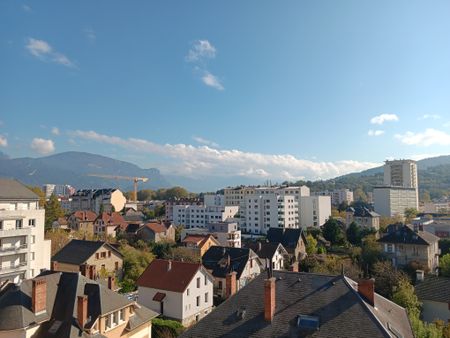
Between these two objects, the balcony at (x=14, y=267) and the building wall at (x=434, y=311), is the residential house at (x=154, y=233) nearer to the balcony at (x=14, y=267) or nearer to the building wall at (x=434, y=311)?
the balcony at (x=14, y=267)

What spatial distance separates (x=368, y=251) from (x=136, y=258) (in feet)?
120

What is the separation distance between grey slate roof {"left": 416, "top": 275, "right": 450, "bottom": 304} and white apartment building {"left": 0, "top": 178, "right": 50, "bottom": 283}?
44922mm

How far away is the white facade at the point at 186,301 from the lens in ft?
116

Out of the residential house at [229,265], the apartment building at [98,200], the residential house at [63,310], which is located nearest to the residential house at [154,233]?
the residential house at [229,265]

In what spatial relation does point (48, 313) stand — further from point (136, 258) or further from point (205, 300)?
point (136, 258)

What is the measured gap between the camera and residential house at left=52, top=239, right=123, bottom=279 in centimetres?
4744

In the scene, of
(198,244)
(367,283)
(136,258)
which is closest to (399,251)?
(198,244)

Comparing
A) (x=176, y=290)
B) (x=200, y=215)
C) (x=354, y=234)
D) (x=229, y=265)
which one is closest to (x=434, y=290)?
(x=229, y=265)

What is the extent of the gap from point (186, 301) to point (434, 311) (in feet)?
82.7

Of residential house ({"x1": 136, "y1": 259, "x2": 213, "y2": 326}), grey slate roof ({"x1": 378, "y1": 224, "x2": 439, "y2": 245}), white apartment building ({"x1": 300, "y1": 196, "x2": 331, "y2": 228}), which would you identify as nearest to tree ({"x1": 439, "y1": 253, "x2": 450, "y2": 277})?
grey slate roof ({"x1": 378, "y1": 224, "x2": 439, "y2": 245})

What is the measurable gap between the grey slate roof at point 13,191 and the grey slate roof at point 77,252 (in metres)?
8.63

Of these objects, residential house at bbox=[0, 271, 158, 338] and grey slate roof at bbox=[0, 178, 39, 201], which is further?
grey slate roof at bbox=[0, 178, 39, 201]

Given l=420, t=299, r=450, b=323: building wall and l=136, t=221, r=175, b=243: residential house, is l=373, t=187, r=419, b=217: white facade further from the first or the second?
l=420, t=299, r=450, b=323: building wall

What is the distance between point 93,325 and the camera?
858 inches
